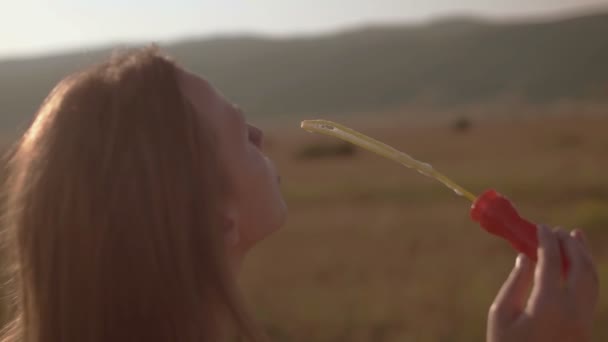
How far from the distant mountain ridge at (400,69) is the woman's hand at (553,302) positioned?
73935 mm

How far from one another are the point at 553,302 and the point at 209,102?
81 centimetres

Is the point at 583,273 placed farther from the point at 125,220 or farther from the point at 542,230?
the point at 125,220

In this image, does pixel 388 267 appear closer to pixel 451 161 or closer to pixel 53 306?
pixel 53 306

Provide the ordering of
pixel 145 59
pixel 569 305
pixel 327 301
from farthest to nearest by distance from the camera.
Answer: pixel 327 301 < pixel 145 59 < pixel 569 305

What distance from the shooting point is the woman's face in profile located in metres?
1.66

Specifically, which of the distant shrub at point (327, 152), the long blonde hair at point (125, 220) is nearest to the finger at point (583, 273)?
the long blonde hair at point (125, 220)

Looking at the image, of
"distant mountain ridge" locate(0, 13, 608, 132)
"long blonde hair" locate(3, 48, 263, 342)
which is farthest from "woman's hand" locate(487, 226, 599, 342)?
"distant mountain ridge" locate(0, 13, 608, 132)

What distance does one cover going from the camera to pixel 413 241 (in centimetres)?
881

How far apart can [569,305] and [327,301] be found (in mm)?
5113

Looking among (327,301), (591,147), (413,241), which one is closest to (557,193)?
(413,241)

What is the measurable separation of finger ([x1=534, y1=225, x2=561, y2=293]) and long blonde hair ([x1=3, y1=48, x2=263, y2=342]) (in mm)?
571

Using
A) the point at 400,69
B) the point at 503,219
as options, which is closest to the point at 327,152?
the point at 503,219

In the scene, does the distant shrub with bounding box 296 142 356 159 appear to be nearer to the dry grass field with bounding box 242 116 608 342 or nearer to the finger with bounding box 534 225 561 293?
the dry grass field with bounding box 242 116 608 342

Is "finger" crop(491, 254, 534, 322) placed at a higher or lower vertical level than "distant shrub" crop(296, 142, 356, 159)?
higher
